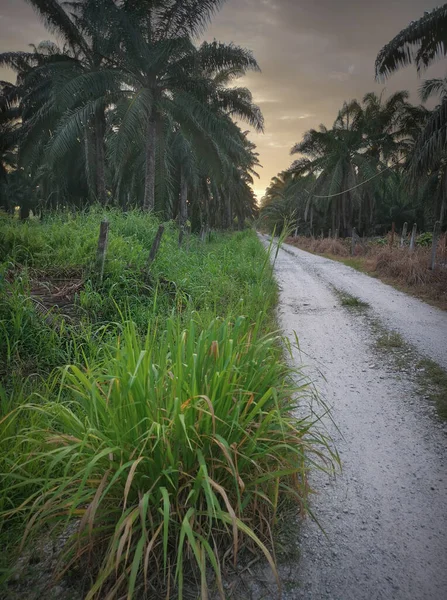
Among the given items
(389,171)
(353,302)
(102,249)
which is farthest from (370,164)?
(102,249)

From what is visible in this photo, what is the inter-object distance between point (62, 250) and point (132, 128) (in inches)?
288

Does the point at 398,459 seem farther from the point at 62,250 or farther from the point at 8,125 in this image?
the point at 8,125

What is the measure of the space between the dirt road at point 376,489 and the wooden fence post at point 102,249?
115 inches

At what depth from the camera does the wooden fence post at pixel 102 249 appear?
14.8ft

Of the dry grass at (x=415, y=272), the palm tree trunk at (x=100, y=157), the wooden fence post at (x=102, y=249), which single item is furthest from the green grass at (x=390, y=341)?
the palm tree trunk at (x=100, y=157)

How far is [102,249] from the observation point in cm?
460

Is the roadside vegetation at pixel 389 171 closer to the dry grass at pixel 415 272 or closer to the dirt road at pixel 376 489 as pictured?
the dry grass at pixel 415 272

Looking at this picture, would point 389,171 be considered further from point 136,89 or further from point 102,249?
point 102,249

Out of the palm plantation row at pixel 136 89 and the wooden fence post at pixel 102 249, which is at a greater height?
the palm plantation row at pixel 136 89

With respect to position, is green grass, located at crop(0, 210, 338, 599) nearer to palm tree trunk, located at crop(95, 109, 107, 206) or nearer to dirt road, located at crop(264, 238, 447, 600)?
dirt road, located at crop(264, 238, 447, 600)

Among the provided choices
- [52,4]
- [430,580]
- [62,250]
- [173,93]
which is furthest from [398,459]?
[52,4]

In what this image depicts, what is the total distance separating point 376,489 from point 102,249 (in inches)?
162

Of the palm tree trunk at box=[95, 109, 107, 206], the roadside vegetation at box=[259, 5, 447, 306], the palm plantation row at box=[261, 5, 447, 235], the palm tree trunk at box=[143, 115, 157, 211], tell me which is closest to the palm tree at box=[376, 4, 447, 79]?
the roadside vegetation at box=[259, 5, 447, 306]

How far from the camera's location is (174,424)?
5.13 ft
